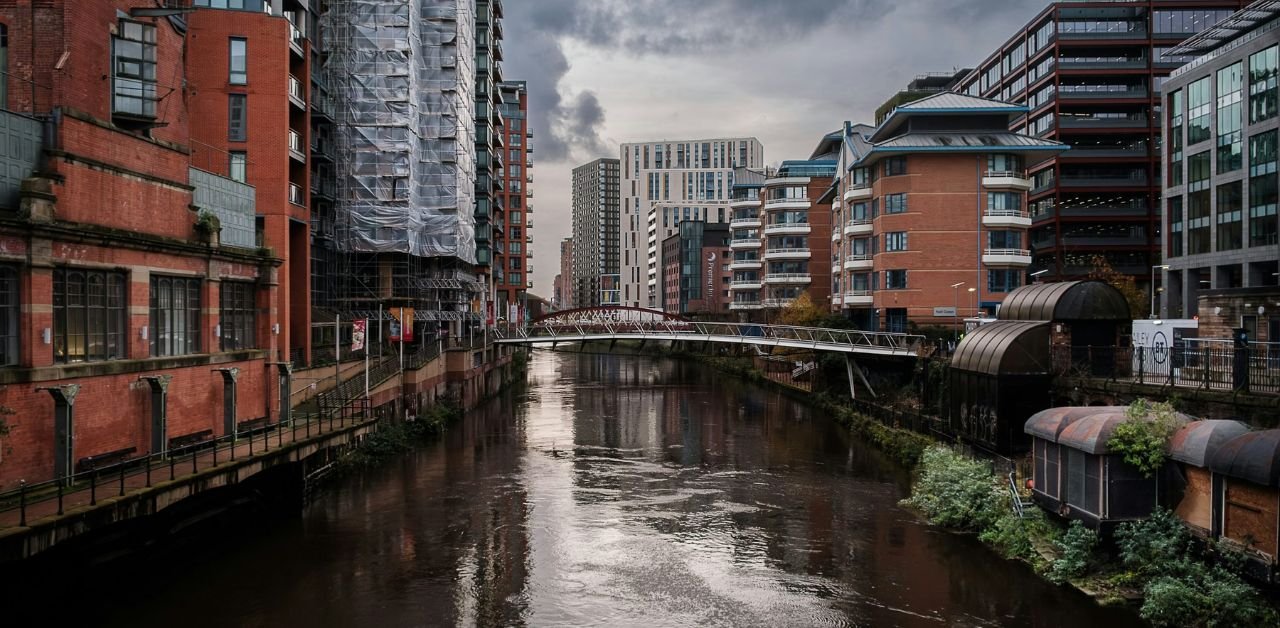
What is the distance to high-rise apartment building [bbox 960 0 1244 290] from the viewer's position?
257 ft

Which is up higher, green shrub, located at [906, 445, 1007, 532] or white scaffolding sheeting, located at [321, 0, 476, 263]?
white scaffolding sheeting, located at [321, 0, 476, 263]

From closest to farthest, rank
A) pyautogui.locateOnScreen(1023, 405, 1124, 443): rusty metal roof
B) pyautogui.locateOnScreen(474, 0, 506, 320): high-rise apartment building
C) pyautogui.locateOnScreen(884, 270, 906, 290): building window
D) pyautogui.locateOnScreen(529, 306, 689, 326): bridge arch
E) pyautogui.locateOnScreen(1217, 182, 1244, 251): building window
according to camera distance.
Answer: pyautogui.locateOnScreen(1023, 405, 1124, 443): rusty metal roof → pyautogui.locateOnScreen(1217, 182, 1244, 251): building window → pyautogui.locateOnScreen(884, 270, 906, 290): building window → pyautogui.locateOnScreen(474, 0, 506, 320): high-rise apartment building → pyautogui.locateOnScreen(529, 306, 689, 326): bridge arch

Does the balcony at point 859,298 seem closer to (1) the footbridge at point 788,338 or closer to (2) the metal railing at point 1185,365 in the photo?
(1) the footbridge at point 788,338

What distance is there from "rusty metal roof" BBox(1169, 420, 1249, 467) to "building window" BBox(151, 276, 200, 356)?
27032 millimetres

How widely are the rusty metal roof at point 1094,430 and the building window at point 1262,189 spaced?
36129mm

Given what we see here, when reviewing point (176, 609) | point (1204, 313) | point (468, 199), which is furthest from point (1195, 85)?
point (176, 609)

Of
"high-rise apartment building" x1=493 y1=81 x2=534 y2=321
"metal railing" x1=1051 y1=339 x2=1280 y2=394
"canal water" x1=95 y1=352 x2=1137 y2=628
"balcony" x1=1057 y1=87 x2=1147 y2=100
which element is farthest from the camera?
"high-rise apartment building" x1=493 y1=81 x2=534 y2=321

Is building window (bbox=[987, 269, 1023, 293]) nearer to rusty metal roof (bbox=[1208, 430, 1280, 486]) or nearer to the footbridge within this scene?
the footbridge

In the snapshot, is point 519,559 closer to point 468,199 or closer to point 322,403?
point 322,403

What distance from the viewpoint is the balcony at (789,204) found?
300 ft

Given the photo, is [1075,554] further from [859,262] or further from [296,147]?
[859,262]

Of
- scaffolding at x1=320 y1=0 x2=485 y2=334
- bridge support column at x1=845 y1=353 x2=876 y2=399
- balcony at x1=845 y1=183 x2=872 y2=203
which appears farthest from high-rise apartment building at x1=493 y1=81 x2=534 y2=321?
bridge support column at x1=845 y1=353 x2=876 y2=399

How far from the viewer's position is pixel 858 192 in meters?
65.4

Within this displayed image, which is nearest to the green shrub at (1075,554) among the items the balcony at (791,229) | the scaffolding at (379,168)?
the scaffolding at (379,168)
